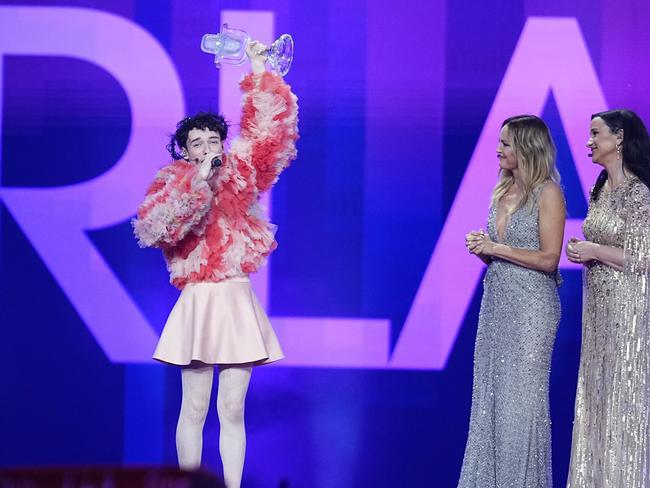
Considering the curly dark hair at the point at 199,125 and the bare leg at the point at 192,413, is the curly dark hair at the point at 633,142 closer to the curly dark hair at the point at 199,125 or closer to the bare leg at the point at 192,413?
the curly dark hair at the point at 199,125

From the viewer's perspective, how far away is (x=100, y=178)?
481 centimetres

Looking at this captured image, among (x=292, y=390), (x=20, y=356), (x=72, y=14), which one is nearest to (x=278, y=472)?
(x=292, y=390)

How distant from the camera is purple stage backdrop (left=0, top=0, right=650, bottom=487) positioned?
4734mm

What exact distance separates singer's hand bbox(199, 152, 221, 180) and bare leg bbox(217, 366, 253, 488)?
2.28 feet

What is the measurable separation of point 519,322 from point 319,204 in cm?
143

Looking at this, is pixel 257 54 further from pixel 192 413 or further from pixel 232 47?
pixel 192 413

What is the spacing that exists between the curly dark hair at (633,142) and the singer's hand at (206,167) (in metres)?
1.42

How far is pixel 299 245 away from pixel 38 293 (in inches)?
49.6

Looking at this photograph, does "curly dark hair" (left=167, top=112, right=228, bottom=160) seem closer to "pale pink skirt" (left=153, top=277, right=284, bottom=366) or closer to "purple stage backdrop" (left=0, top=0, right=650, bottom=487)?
"pale pink skirt" (left=153, top=277, right=284, bottom=366)

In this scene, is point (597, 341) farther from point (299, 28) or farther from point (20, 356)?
point (20, 356)

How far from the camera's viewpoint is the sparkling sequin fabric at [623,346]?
356 cm

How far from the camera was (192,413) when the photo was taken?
11.9 feet

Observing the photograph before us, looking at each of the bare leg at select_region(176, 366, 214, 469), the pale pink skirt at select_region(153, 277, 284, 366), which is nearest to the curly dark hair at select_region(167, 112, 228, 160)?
the pale pink skirt at select_region(153, 277, 284, 366)

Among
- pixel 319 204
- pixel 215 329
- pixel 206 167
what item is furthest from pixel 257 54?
pixel 319 204
